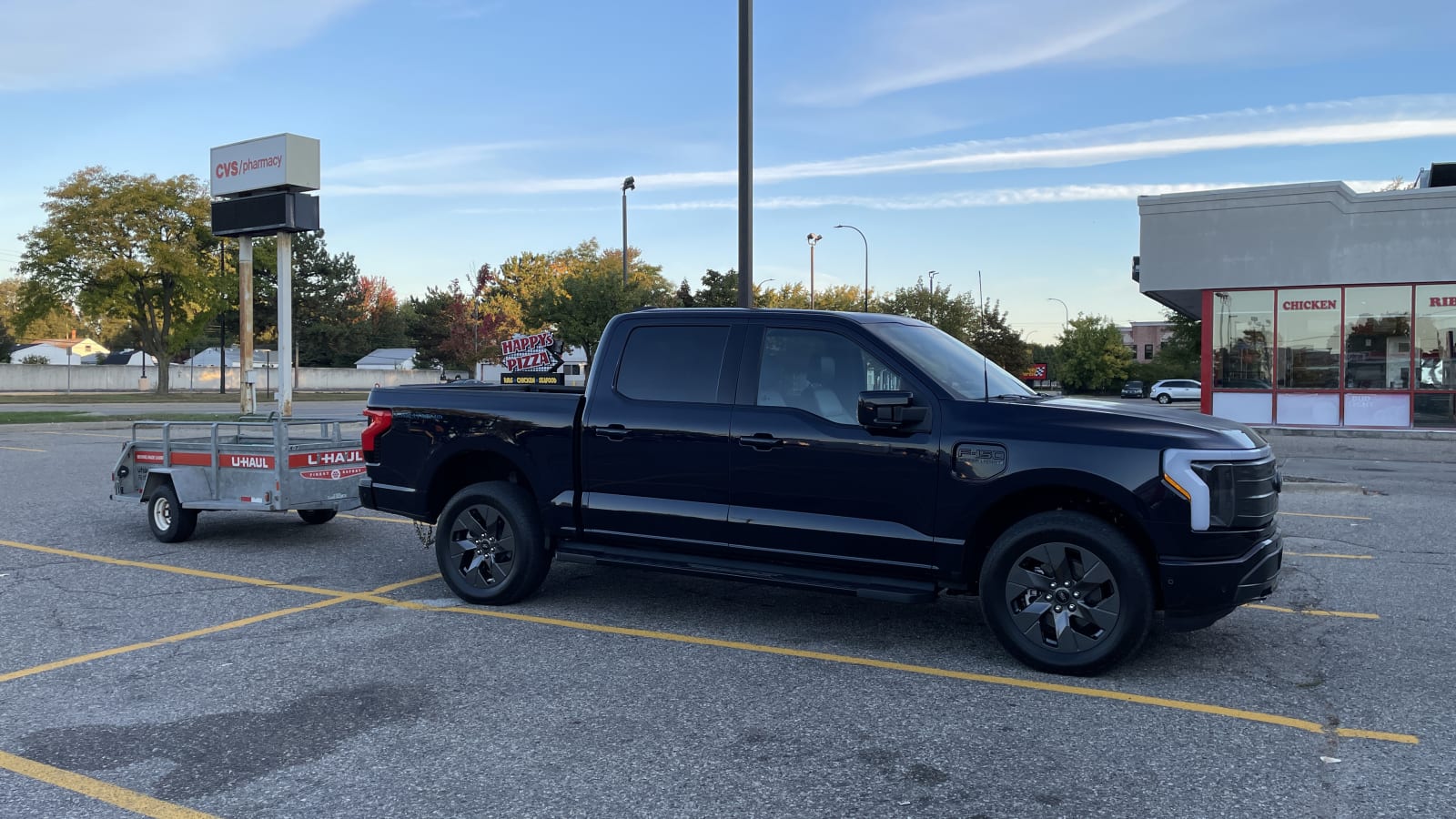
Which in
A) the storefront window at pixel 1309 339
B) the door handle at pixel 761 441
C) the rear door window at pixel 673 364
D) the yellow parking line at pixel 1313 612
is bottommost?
the yellow parking line at pixel 1313 612

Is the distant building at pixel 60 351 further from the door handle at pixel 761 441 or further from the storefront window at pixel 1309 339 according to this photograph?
the door handle at pixel 761 441

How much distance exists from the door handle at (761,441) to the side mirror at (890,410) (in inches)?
23.6

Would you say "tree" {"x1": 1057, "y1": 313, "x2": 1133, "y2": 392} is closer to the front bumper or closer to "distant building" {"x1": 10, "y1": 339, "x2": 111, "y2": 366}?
the front bumper

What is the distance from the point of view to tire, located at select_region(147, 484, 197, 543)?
912 cm

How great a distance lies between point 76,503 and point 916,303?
4851 centimetres

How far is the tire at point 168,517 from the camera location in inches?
359

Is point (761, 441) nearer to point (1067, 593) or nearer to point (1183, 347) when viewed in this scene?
point (1067, 593)

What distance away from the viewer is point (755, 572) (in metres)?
5.98

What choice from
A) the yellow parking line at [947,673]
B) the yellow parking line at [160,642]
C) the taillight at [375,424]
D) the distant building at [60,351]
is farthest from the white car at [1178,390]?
the distant building at [60,351]

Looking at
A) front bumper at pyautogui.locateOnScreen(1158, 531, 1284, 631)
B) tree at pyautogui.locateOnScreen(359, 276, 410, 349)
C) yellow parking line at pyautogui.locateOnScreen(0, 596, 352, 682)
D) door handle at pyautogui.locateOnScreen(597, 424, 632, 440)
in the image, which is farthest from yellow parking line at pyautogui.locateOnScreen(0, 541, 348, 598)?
tree at pyautogui.locateOnScreen(359, 276, 410, 349)

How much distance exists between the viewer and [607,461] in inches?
255

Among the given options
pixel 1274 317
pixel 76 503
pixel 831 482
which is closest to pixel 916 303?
pixel 1274 317

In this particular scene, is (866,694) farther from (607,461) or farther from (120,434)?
(120,434)

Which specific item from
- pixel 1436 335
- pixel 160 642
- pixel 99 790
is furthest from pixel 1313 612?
pixel 1436 335
